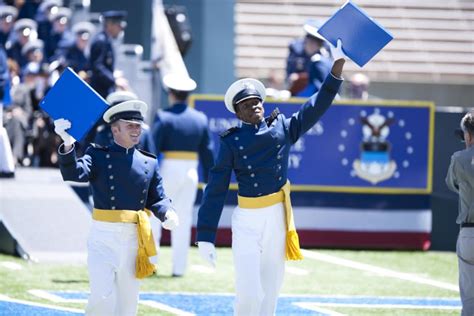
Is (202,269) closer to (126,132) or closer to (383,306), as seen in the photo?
(383,306)

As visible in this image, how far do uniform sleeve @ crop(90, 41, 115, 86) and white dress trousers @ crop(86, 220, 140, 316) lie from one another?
8.11 meters

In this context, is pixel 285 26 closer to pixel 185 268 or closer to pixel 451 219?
pixel 451 219

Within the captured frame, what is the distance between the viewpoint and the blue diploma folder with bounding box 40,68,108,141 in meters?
8.80

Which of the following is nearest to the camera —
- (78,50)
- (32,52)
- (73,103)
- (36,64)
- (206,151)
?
(73,103)

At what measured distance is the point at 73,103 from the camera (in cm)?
886

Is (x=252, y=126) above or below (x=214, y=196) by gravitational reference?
above

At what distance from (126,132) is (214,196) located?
0.74 m

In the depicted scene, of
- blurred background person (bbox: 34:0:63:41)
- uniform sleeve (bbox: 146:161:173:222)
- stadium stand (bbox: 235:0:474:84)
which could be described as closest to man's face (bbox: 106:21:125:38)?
blurred background person (bbox: 34:0:63:41)

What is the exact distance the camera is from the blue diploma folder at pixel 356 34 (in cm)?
897

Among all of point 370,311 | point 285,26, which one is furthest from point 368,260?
point 285,26

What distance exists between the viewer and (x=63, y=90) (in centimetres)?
888

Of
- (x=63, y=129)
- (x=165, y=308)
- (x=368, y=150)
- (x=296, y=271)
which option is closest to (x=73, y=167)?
(x=63, y=129)

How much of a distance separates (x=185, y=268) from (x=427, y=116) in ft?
13.3

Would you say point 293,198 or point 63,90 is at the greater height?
point 63,90
